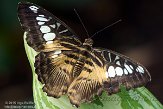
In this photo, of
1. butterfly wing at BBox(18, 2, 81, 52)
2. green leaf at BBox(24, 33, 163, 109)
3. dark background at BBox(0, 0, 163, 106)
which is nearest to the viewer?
green leaf at BBox(24, 33, 163, 109)

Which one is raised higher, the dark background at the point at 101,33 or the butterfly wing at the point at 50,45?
the butterfly wing at the point at 50,45

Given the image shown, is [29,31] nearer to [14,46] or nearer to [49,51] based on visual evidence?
[49,51]

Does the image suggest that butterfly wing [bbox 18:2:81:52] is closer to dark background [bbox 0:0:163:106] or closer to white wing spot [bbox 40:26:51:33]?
white wing spot [bbox 40:26:51:33]

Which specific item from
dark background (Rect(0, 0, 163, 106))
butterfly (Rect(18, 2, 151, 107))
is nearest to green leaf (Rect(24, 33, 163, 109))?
butterfly (Rect(18, 2, 151, 107))

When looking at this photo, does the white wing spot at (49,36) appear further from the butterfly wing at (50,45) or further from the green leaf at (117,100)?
the green leaf at (117,100)

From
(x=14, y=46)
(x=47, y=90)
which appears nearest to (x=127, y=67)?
(x=47, y=90)

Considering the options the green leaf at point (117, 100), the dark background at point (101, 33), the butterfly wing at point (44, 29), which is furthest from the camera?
the dark background at point (101, 33)

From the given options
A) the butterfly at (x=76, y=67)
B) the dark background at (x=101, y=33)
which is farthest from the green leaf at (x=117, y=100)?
the dark background at (x=101, y=33)

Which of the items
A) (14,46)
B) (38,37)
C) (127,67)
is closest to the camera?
(127,67)

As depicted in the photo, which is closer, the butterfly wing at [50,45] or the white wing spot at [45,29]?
the butterfly wing at [50,45]
